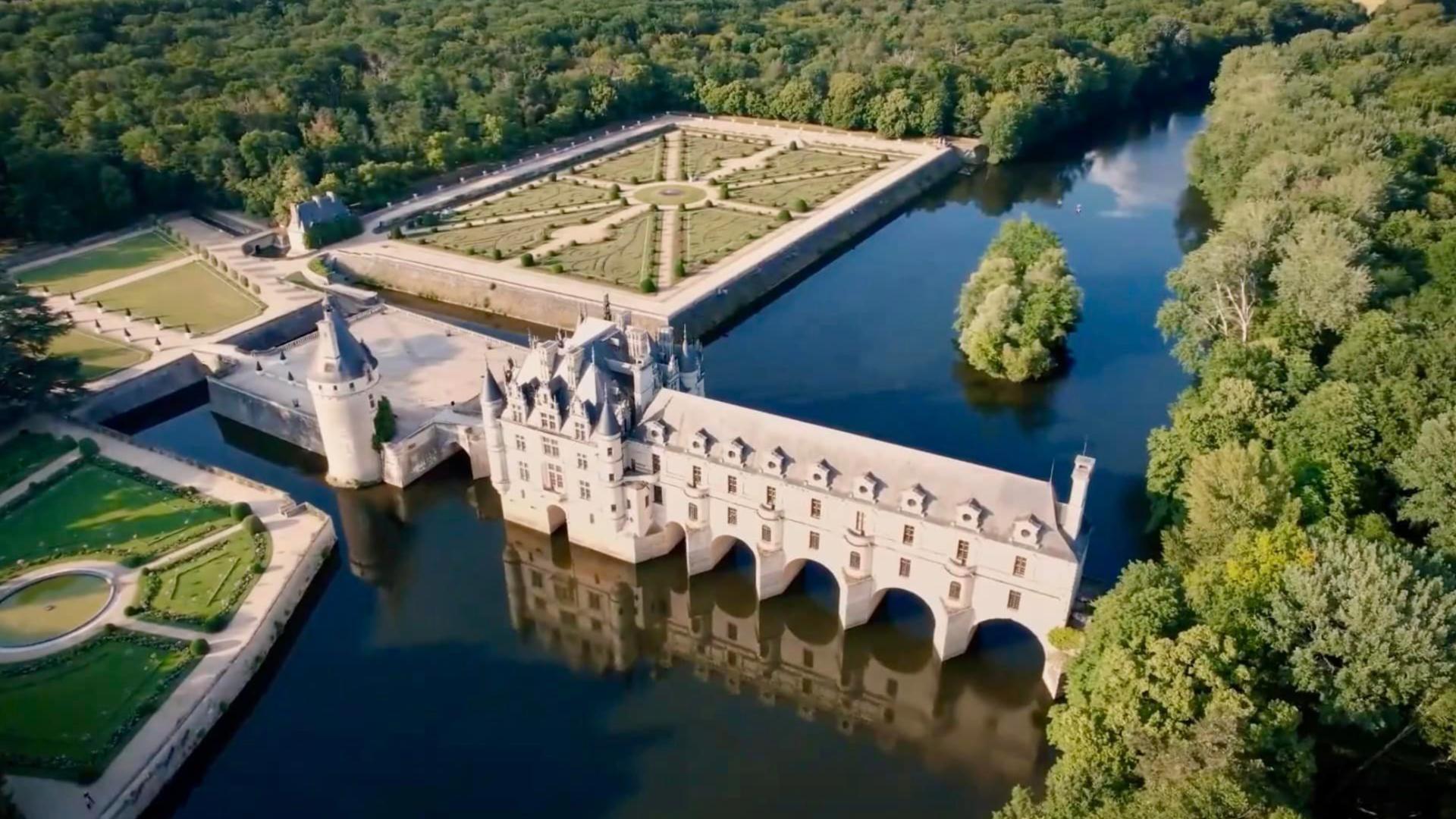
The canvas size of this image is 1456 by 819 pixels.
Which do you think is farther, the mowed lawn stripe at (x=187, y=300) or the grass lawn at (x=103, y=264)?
the grass lawn at (x=103, y=264)

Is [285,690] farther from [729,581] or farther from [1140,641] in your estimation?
[1140,641]

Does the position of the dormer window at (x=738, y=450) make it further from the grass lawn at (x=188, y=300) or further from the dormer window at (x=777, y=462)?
the grass lawn at (x=188, y=300)

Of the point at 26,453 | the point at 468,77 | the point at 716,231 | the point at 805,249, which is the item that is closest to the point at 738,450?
the point at 26,453

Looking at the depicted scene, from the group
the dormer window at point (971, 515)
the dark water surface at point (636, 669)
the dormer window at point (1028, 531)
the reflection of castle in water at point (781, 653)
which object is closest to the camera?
the dark water surface at point (636, 669)

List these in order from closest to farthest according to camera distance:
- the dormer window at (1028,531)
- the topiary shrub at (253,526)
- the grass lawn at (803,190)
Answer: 1. the dormer window at (1028,531)
2. the topiary shrub at (253,526)
3. the grass lawn at (803,190)

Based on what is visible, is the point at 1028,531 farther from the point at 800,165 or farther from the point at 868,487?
the point at 800,165

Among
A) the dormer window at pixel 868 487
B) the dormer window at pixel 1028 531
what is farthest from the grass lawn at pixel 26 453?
the dormer window at pixel 1028 531

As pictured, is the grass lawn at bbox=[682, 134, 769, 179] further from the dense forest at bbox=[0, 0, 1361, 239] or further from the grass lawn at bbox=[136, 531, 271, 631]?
the grass lawn at bbox=[136, 531, 271, 631]
